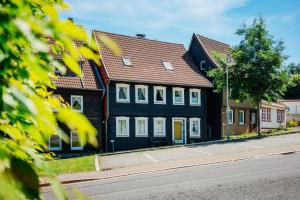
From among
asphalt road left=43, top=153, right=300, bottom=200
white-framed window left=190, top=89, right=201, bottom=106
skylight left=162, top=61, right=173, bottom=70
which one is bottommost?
asphalt road left=43, top=153, right=300, bottom=200

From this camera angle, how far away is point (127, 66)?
3850 centimetres

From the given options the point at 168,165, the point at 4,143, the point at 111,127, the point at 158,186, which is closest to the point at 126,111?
the point at 111,127

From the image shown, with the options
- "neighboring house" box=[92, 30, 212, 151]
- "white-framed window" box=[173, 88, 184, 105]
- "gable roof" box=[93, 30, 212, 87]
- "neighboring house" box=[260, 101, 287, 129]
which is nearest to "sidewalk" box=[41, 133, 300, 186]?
"neighboring house" box=[92, 30, 212, 151]

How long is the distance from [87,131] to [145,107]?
37.3m

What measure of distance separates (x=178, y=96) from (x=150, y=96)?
327 centimetres

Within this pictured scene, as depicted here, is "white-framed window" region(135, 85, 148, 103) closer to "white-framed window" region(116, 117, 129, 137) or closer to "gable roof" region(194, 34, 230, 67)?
"white-framed window" region(116, 117, 129, 137)

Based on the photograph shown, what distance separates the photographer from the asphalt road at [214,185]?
12.7m

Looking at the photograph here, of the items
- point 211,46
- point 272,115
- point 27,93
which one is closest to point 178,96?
point 211,46

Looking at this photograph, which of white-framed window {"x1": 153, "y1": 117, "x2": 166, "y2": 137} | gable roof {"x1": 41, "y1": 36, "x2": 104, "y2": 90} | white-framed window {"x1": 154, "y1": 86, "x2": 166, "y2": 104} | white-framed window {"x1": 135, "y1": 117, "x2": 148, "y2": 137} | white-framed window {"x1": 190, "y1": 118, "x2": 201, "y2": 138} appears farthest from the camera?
white-framed window {"x1": 190, "y1": 118, "x2": 201, "y2": 138}

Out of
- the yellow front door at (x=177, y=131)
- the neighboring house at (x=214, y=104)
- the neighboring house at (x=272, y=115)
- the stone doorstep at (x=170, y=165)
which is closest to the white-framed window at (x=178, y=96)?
the yellow front door at (x=177, y=131)

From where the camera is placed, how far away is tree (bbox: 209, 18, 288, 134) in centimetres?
3875

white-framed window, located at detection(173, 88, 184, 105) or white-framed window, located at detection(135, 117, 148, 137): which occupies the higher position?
white-framed window, located at detection(173, 88, 184, 105)

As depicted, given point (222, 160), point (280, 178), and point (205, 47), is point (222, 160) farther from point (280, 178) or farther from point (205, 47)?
point (205, 47)

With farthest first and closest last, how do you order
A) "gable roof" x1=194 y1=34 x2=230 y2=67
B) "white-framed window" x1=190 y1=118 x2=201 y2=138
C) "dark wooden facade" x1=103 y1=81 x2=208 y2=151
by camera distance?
1. "gable roof" x1=194 y1=34 x2=230 y2=67
2. "white-framed window" x1=190 y1=118 x2=201 y2=138
3. "dark wooden facade" x1=103 y1=81 x2=208 y2=151
